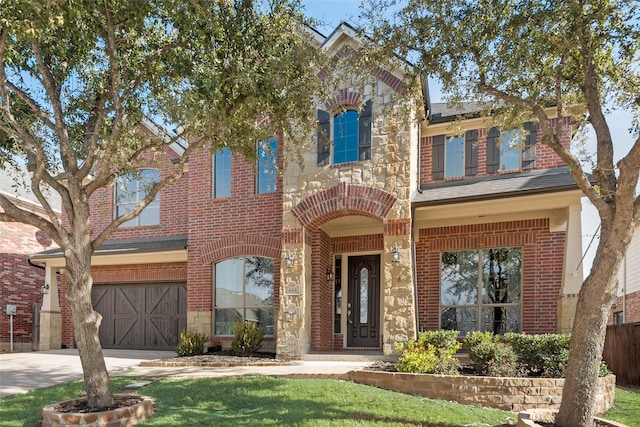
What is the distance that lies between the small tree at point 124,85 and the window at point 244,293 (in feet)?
16.6

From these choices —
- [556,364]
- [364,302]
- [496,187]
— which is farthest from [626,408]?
[364,302]

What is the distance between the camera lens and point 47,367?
36.1 feet

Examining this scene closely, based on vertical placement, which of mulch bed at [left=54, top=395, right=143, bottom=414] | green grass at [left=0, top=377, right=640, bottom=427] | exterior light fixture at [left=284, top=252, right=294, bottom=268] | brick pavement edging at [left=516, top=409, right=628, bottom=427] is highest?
exterior light fixture at [left=284, top=252, right=294, bottom=268]

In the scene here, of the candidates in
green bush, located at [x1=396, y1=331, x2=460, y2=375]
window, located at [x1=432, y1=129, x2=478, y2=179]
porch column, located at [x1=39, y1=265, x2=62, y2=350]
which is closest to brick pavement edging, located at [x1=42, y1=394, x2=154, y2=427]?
green bush, located at [x1=396, y1=331, x2=460, y2=375]

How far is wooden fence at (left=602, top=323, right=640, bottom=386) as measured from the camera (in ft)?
33.8

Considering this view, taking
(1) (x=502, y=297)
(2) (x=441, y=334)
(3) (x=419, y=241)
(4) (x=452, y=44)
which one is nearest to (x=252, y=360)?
(2) (x=441, y=334)

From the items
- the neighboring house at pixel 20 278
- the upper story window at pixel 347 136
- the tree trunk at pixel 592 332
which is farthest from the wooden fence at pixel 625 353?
the neighboring house at pixel 20 278

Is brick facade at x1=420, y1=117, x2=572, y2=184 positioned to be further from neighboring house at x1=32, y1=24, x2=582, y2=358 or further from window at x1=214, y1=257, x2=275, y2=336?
window at x1=214, y1=257, x2=275, y2=336

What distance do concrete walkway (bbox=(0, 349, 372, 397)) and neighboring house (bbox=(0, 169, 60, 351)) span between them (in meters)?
5.46

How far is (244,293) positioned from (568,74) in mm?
9434

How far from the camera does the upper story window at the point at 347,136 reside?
460 inches

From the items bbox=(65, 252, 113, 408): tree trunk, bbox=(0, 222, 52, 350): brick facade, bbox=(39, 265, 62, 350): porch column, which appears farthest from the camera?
bbox=(0, 222, 52, 350): brick facade

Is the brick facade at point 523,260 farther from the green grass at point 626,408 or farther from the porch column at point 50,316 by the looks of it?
the porch column at point 50,316

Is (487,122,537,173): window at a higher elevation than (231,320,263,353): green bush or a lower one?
higher
